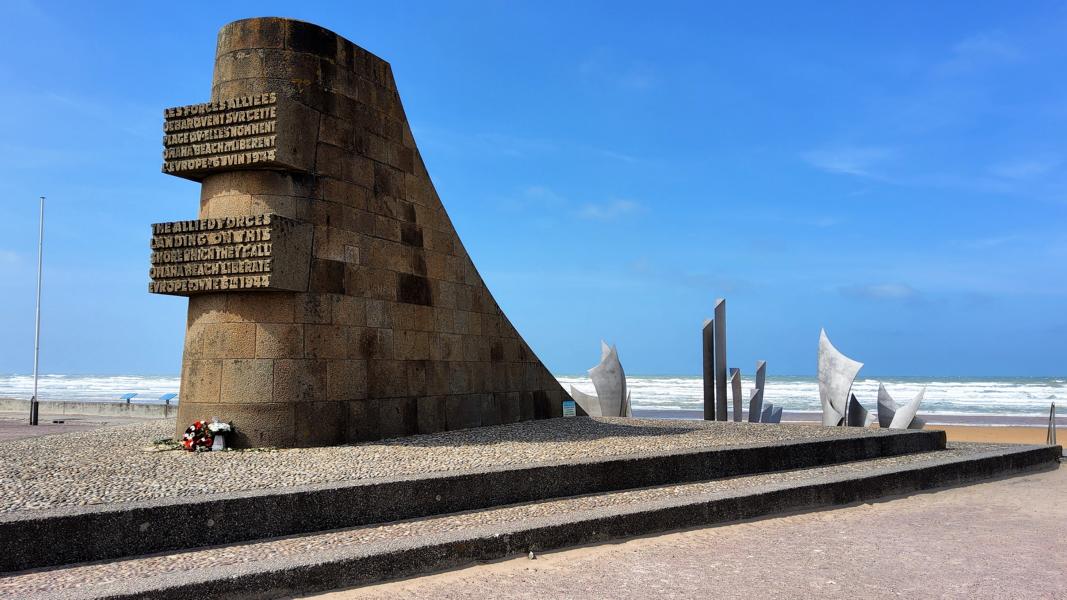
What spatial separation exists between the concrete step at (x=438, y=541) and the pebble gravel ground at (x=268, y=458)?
2.37ft

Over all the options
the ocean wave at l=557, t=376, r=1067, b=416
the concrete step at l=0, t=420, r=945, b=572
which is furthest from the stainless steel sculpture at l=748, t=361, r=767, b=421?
the ocean wave at l=557, t=376, r=1067, b=416

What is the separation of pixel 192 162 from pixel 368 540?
516cm

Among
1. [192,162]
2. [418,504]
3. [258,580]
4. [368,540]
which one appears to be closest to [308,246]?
[192,162]

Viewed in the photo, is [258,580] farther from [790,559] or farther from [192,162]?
[192,162]

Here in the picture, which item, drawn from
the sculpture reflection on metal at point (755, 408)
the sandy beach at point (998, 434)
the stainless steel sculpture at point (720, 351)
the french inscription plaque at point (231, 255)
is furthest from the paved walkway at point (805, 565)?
the sandy beach at point (998, 434)

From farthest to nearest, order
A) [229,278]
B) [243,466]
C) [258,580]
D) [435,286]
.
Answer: [435,286], [229,278], [243,466], [258,580]

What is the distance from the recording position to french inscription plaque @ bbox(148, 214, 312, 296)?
808 centimetres

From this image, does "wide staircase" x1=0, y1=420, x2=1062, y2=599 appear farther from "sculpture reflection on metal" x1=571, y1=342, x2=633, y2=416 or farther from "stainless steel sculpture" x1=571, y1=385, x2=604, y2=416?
"stainless steel sculpture" x1=571, y1=385, x2=604, y2=416

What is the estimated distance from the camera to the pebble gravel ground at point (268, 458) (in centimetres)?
586

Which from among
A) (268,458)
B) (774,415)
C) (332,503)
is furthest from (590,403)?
(332,503)

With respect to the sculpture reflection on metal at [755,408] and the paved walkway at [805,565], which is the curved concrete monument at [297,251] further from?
the sculpture reflection on metal at [755,408]

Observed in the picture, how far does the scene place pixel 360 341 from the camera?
8984mm

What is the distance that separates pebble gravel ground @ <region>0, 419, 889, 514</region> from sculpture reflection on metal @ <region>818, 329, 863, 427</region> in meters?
4.29

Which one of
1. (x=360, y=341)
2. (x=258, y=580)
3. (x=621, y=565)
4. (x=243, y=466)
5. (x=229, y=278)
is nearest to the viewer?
(x=258, y=580)
